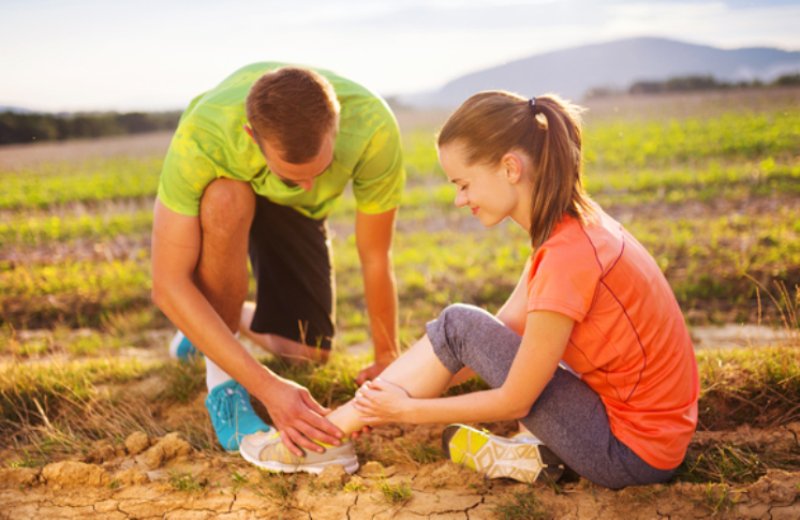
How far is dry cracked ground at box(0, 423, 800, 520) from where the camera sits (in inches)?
85.4

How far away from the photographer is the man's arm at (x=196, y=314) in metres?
2.62

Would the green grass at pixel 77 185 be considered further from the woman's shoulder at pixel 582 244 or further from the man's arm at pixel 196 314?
the woman's shoulder at pixel 582 244

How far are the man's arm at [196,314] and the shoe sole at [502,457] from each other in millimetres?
550

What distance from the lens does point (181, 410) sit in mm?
Result: 3244

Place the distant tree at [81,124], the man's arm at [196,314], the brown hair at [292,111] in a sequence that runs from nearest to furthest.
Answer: the brown hair at [292,111]
the man's arm at [196,314]
the distant tree at [81,124]

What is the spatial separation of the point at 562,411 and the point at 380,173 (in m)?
1.39

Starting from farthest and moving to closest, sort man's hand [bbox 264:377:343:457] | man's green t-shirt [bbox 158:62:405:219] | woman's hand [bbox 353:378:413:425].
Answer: man's green t-shirt [bbox 158:62:405:219] < man's hand [bbox 264:377:343:457] < woman's hand [bbox 353:378:413:425]

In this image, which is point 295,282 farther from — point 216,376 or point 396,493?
point 396,493

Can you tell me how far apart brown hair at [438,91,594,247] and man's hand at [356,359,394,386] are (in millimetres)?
1426

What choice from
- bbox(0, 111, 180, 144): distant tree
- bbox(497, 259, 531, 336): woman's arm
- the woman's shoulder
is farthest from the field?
bbox(0, 111, 180, 144): distant tree

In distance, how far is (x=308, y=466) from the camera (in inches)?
101

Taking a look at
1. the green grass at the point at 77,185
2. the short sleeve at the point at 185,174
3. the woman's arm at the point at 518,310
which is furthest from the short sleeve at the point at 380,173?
the green grass at the point at 77,185

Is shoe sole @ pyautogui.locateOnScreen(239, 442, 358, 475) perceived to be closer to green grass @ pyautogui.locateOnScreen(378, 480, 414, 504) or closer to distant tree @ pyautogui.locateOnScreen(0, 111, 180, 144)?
green grass @ pyautogui.locateOnScreen(378, 480, 414, 504)

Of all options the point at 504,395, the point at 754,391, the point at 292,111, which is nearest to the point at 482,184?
the point at 504,395
